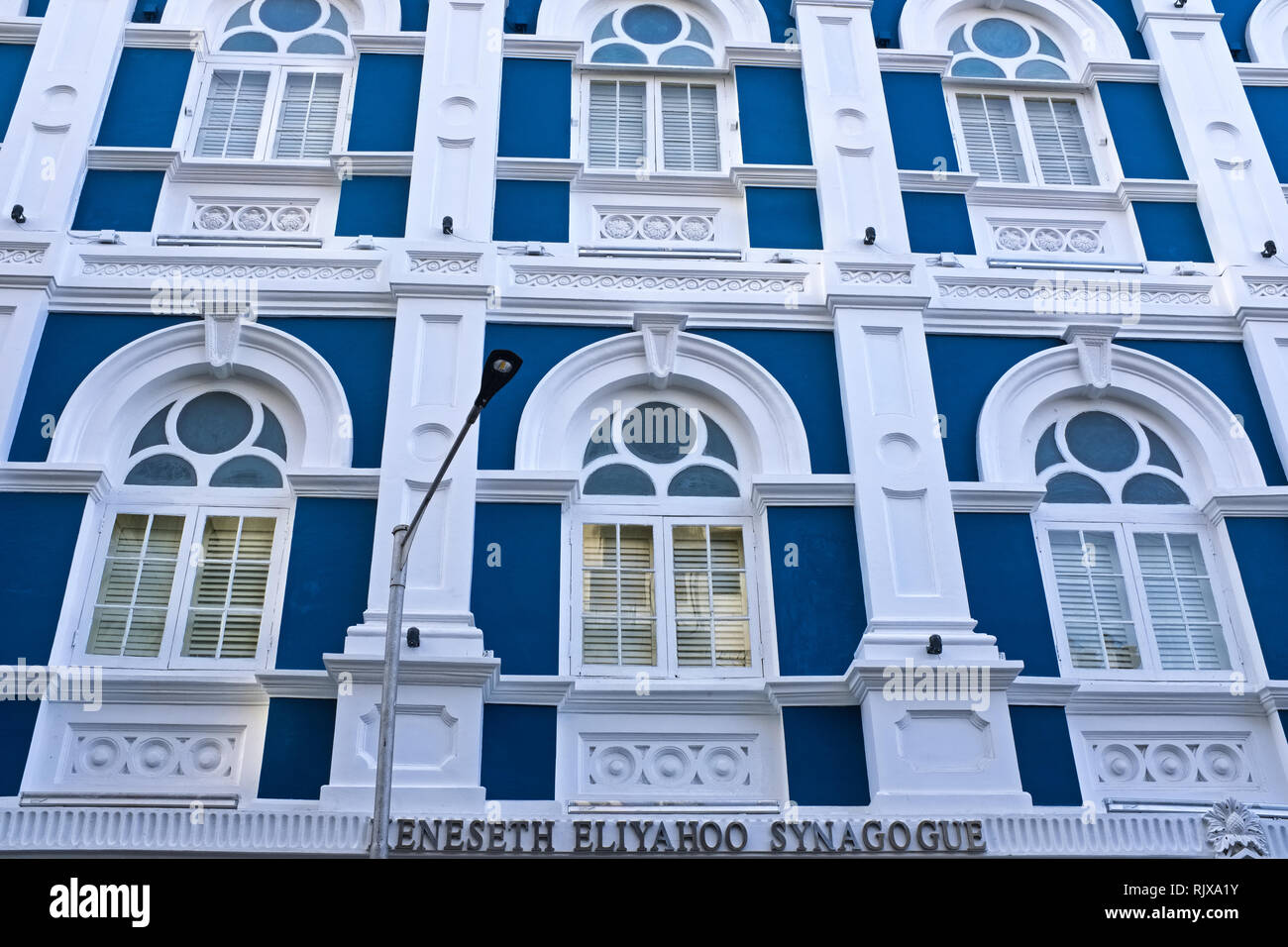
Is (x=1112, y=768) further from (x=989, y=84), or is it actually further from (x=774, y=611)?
(x=989, y=84)

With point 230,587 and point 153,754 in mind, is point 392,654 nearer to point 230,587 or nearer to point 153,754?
point 153,754

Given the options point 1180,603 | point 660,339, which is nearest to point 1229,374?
point 1180,603

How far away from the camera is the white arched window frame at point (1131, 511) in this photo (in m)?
11.7

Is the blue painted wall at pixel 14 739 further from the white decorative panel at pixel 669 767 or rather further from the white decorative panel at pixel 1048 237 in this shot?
the white decorative panel at pixel 1048 237

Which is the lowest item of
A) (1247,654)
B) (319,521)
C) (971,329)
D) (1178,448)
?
(1247,654)

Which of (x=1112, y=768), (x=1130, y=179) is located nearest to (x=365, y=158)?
(x=1130, y=179)

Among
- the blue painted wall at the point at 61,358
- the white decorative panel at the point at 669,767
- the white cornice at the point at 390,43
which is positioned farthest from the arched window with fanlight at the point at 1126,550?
the blue painted wall at the point at 61,358

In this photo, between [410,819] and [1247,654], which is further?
[1247,654]

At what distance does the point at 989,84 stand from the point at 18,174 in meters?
10.4

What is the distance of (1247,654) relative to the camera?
1152 centimetres

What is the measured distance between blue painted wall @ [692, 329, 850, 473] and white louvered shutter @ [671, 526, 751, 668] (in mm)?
1115

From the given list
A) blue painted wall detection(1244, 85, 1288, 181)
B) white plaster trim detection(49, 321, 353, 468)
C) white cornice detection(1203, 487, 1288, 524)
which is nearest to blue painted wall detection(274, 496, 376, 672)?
white plaster trim detection(49, 321, 353, 468)

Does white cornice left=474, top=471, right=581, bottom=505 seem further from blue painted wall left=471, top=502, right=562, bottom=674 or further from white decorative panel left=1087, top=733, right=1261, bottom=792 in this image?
white decorative panel left=1087, top=733, right=1261, bottom=792

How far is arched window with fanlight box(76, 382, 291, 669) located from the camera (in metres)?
11.2
